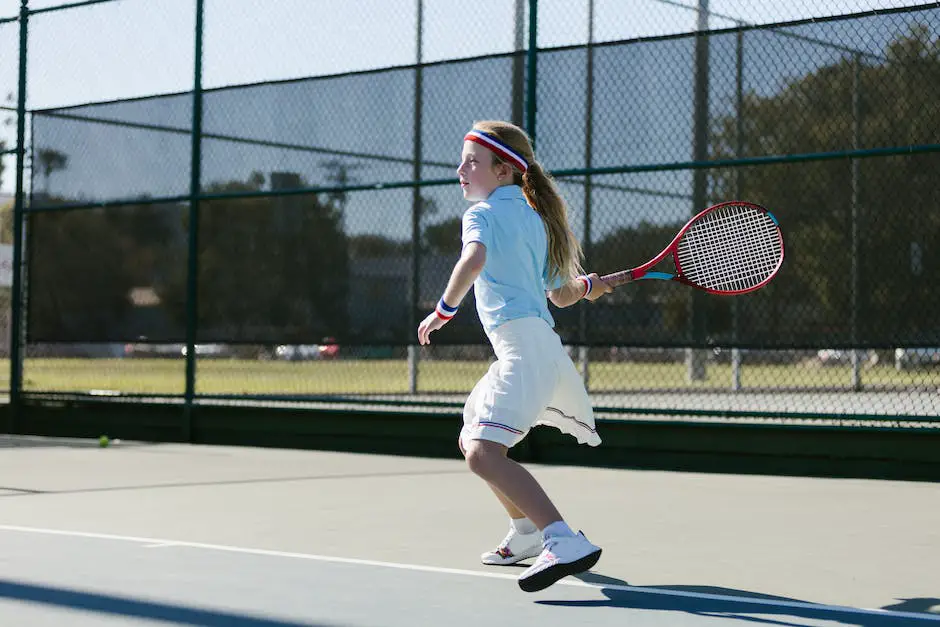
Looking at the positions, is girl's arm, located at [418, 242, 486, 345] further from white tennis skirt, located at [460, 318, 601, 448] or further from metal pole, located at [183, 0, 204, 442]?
metal pole, located at [183, 0, 204, 442]

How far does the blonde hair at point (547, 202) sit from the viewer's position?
503 cm

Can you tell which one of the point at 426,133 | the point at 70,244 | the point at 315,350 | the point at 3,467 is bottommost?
the point at 3,467

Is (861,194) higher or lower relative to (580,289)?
higher

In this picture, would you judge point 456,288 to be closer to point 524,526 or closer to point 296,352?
point 524,526

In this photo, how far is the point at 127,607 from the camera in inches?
174

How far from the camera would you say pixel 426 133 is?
10758 millimetres

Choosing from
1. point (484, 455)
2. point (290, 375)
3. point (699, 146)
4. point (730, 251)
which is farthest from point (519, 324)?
point (290, 375)

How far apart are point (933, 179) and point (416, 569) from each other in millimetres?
5044

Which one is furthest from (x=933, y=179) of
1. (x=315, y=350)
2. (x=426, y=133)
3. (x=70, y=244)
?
(x=70, y=244)

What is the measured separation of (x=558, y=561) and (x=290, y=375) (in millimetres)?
7528

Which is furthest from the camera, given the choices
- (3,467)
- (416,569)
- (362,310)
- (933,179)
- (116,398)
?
(116,398)

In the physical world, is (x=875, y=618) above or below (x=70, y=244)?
below

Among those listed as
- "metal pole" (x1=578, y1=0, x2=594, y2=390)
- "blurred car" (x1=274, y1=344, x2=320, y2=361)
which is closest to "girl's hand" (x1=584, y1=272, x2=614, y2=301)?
"metal pole" (x1=578, y1=0, x2=594, y2=390)

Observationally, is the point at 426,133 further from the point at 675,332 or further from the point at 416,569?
the point at 416,569
